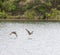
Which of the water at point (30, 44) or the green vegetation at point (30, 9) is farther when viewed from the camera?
the green vegetation at point (30, 9)

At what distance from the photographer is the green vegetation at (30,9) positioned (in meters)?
63.9

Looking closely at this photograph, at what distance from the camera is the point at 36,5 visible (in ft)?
222

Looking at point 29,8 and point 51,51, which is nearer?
point 51,51

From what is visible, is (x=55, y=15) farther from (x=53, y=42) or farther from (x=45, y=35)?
(x=53, y=42)

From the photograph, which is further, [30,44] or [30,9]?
[30,9]

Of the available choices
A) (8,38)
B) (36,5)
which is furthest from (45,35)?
(36,5)

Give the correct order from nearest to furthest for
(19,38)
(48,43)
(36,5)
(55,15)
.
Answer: (48,43)
(19,38)
(55,15)
(36,5)

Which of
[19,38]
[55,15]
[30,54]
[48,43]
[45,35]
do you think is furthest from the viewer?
[55,15]

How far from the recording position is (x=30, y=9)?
66062 mm

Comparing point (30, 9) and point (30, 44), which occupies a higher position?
point (30, 44)

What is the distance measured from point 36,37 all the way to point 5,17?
26249 mm

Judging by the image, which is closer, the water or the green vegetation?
the water

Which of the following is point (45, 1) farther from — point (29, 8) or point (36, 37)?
point (36, 37)

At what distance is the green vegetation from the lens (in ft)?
210
